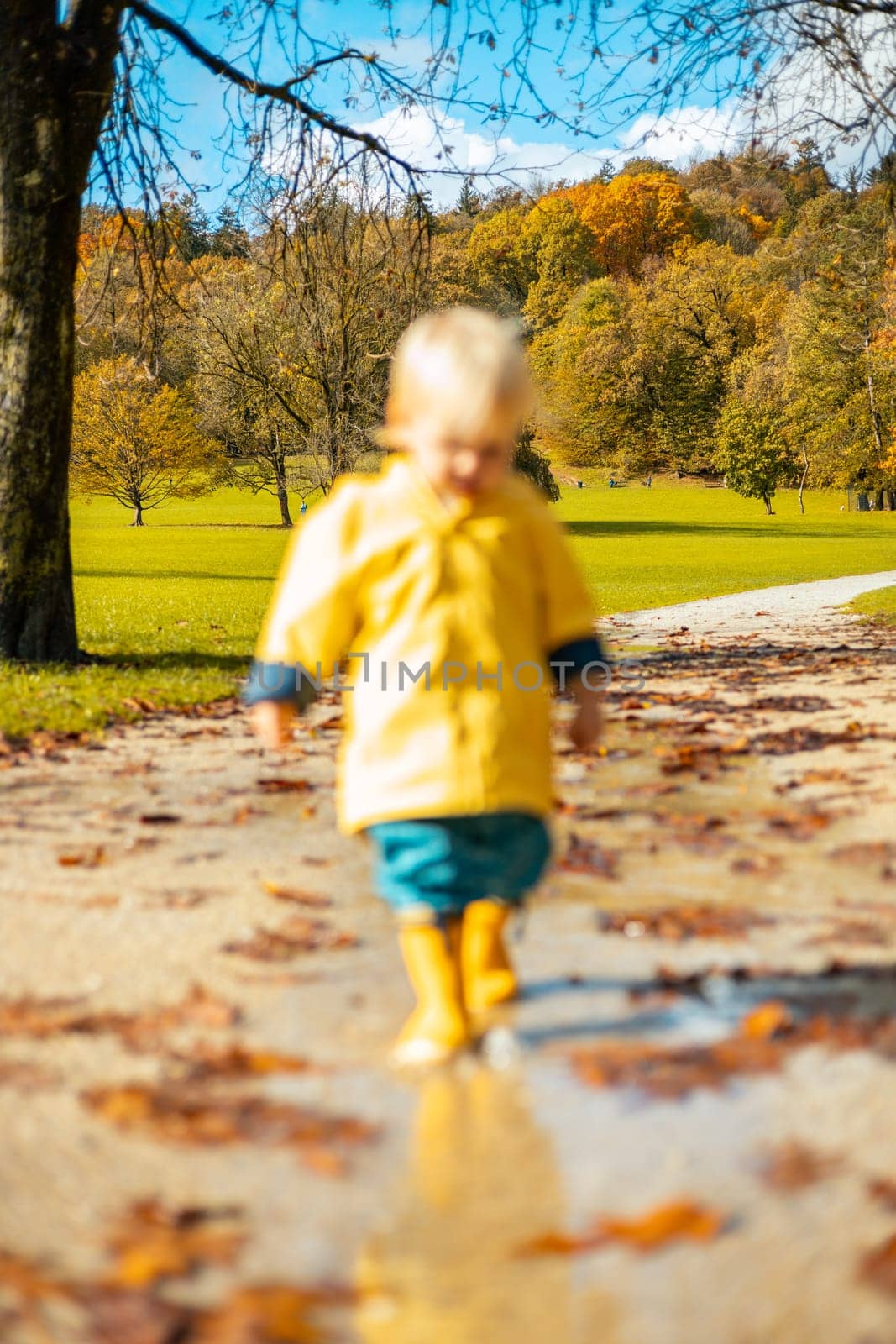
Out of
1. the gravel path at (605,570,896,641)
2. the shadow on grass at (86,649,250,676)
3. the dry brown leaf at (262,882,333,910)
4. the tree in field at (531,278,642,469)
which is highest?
the tree in field at (531,278,642,469)

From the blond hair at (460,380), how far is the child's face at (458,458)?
0.02 meters

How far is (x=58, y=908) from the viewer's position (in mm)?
4137

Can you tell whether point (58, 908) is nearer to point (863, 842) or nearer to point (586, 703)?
point (586, 703)

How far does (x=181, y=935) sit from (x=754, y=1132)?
194 centimetres

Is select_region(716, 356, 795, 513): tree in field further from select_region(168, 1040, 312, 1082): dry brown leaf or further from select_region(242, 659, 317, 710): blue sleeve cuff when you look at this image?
select_region(168, 1040, 312, 1082): dry brown leaf

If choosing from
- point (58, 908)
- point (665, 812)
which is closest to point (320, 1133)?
point (58, 908)

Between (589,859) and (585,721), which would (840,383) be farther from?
(585,721)

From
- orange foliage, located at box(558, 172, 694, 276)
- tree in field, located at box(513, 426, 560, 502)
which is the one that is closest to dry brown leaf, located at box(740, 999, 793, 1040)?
tree in field, located at box(513, 426, 560, 502)

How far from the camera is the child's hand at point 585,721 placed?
10.6 feet

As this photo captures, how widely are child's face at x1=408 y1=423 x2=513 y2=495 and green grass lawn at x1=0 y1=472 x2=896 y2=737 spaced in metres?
5.00

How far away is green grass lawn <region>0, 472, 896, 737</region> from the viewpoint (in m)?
9.29

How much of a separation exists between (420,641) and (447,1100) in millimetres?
1002

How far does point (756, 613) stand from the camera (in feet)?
61.0

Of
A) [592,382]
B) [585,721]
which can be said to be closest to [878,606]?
[585,721]
